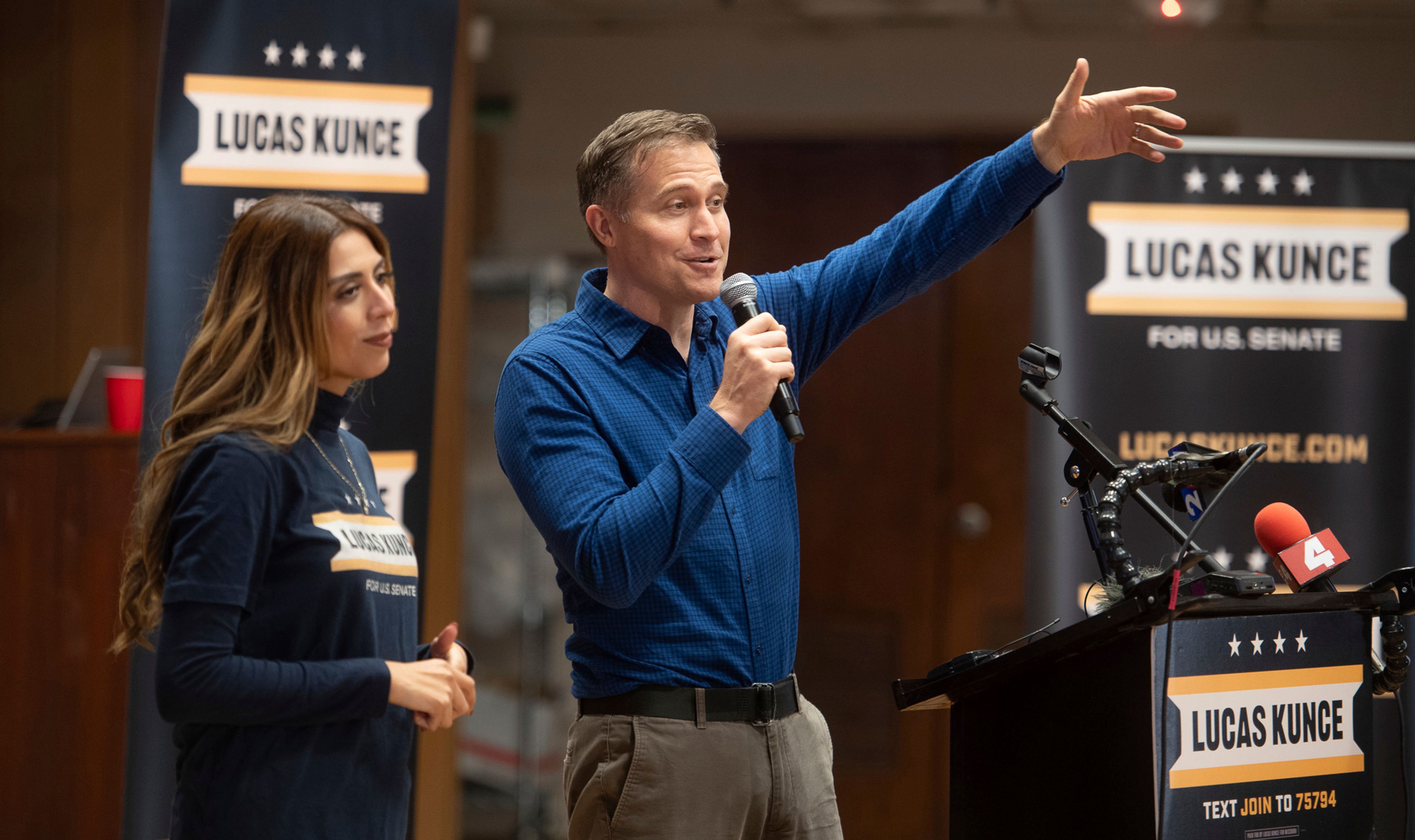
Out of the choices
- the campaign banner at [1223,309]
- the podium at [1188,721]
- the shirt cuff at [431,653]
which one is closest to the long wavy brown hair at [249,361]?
the shirt cuff at [431,653]

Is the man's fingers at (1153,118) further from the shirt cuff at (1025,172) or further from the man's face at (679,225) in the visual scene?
the man's face at (679,225)

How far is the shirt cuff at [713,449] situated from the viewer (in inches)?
53.2

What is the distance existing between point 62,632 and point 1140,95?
286 centimetres

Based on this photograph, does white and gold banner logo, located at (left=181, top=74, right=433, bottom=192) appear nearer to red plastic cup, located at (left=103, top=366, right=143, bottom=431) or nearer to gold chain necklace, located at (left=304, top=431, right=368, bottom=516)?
red plastic cup, located at (left=103, top=366, right=143, bottom=431)

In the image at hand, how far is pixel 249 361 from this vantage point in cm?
151

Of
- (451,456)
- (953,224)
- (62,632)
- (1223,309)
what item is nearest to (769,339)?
(953,224)

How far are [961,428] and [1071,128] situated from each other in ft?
9.67

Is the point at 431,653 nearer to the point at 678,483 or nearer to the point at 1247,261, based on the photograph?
the point at 678,483

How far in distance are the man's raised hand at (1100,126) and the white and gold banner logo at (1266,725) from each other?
0.69m

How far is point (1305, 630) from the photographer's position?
4.30 feet

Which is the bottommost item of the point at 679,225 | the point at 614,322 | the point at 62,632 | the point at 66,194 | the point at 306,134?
the point at 62,632

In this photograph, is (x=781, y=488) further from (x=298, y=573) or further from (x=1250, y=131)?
(x=1250, y=131)

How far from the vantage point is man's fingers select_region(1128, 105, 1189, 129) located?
5.20ft

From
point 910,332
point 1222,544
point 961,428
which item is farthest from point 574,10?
point 1222,544
